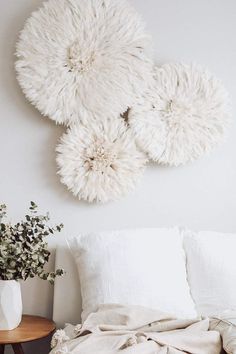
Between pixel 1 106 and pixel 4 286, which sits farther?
pixel 1 106

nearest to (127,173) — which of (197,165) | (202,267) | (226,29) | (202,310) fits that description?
(197,165)

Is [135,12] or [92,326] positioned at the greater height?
[135,12]

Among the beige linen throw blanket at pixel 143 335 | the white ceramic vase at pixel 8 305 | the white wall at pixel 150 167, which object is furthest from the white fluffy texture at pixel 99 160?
the beige linen throw blanket at pixel 143 335

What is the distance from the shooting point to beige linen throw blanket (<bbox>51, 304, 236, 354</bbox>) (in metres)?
1.91

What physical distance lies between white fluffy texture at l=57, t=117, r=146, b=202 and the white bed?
1.04ft

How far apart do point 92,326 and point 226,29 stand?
5.78 feet

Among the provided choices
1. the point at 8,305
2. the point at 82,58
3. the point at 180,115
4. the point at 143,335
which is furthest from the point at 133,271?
the point at 82,58

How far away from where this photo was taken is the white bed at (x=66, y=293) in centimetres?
253

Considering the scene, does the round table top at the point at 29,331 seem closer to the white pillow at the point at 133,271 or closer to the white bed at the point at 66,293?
the white bed at the point at 66,293

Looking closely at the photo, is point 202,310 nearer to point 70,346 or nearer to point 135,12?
point 70,346

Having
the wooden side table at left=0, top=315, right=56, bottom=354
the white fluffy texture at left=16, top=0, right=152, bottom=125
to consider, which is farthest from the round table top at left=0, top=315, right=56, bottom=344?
the white fluffy texture at left=16, top=0, right=152, bottom=125

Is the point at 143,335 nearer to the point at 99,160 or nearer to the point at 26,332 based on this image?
the point at 26,332

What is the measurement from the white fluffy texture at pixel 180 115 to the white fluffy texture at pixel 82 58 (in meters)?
0.10

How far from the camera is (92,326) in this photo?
2121 mm
